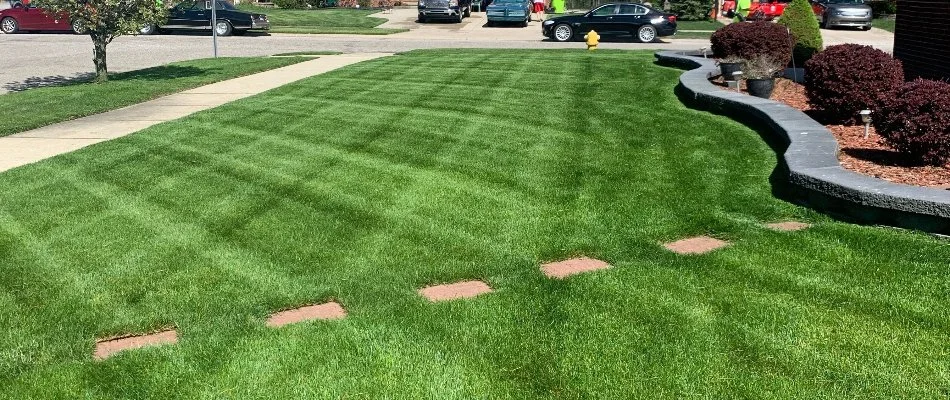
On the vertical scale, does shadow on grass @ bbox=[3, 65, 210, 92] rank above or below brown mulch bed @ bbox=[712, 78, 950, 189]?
above

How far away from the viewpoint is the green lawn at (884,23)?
124ft

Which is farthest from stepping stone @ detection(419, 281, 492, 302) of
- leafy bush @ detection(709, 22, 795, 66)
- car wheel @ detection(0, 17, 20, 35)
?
car wheel @ detection(0, 17, 20, 35)

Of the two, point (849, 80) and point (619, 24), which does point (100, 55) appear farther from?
point (619, 24)

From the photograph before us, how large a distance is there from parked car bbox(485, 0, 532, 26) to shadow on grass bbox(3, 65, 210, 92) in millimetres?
20706

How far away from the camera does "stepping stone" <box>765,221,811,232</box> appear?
6.61m

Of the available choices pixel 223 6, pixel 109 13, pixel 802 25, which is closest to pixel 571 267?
pixel 802 25

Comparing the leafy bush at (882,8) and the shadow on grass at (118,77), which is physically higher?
the leafy bush at (882,8)

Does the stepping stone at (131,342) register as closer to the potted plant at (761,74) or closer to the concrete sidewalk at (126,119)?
the concrete sidewalk at (126,119)

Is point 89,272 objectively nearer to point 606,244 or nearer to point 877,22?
point 606,244

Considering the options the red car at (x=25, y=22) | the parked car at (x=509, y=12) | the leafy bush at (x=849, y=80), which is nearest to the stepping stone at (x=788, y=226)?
the leafy bush at (x=849, y=80)

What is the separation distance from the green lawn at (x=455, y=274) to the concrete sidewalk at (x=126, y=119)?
79cm

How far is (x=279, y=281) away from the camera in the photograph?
5664mm

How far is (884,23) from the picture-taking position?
39.6 metres

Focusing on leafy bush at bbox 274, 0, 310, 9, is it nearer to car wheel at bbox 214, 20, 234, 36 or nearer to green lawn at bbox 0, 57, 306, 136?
car wheel at bbox 214, 20, 234, 36
